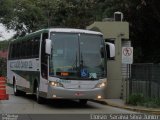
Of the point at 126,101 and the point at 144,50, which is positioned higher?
the point at 144,50

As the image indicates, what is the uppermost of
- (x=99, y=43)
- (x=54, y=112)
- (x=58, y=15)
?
(x=58, y=15)

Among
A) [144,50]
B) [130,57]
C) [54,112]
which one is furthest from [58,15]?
[54,112]

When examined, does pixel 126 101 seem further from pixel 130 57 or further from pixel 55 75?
pixel 55 75

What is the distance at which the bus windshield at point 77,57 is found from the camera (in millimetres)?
Answer: 20703

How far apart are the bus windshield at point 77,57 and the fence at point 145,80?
103 inches

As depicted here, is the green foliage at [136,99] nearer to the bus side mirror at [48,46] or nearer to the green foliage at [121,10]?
the bus side mirror at [48,46]

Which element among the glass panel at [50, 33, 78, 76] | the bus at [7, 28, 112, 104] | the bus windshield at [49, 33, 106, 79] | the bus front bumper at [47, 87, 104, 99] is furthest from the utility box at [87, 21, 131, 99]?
the bus front bumper at [47, 87, 104, 99]

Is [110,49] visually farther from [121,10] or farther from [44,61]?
[121,10]

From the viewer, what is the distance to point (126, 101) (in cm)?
2248

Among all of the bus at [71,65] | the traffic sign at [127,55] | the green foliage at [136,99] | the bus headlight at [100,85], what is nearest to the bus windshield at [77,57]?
the bus at [71,65]

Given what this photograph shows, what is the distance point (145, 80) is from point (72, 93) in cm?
432

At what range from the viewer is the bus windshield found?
20703 mm

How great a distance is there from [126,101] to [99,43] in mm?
2927

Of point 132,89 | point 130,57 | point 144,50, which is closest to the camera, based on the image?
point 130,57
